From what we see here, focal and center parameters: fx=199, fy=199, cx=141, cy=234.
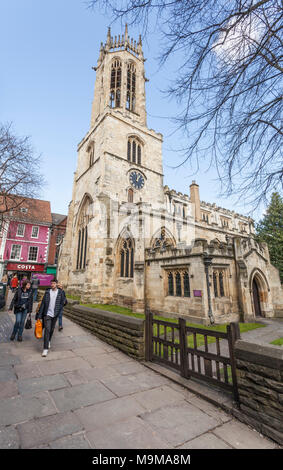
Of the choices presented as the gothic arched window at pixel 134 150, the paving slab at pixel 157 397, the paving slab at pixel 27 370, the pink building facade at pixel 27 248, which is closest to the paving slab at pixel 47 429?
the paving slab at pixel 157 397

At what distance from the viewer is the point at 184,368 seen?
3.84 metres

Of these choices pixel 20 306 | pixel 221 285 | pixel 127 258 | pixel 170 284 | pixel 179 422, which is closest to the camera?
pixel 179 422

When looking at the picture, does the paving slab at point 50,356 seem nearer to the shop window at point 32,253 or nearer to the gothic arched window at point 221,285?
the gothic arched window at point 221,285

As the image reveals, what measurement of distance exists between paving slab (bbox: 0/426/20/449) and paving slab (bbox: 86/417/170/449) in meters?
0.76

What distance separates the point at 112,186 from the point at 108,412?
1681 centimetres

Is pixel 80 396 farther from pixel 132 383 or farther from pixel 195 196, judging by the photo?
pixel 195 196

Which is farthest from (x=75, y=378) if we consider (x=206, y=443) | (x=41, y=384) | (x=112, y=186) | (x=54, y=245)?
(x=54, y=245)

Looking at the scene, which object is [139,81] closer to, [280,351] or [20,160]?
[20,160]

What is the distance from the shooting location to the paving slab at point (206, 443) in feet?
7.09

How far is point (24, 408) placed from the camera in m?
2.82

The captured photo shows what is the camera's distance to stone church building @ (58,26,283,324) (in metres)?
10.8

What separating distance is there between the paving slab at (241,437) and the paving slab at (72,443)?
154cm

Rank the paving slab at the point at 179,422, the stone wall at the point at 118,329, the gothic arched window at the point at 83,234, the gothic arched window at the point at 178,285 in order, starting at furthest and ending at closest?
the gothic arched window at the point at 83,234 → the gothic arched window at the point at 178,285 → the stone wall at the point at 118,329 → the paving slab at the point at 179,422

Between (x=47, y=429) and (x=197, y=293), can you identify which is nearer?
(x=47, y=429)
